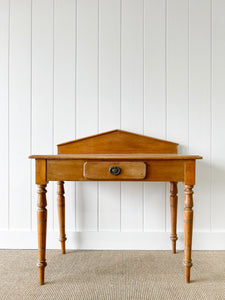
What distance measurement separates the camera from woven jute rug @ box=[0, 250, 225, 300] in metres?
1.45

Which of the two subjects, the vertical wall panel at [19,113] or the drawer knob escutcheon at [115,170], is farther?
the vertical wall panel at [19,113]

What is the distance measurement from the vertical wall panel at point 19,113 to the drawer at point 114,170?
0.71 metres

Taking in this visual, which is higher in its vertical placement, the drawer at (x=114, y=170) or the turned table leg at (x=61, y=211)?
the drawer at (x=114, y=170)

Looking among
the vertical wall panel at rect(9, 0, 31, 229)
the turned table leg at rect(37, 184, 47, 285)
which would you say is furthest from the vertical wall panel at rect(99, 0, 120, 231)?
the turned table leg at rect(37, 184, 47, 285)

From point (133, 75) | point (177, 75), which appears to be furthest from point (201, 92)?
point (133, 75)

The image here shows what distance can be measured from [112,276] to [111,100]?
1.08 metres

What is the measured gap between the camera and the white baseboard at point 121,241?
6.74 ft

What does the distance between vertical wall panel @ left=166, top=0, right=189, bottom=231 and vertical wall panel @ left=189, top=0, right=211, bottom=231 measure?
0.04m

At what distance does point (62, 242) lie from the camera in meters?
1.98

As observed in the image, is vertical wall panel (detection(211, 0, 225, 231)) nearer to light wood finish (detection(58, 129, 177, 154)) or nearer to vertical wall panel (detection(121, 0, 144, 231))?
light wood finish (detection(58, 129, 177, 154))

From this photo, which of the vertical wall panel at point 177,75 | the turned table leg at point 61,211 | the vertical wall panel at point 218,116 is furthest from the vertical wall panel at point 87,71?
the vertical wall panel at point 218,116

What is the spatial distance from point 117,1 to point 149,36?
31 cm

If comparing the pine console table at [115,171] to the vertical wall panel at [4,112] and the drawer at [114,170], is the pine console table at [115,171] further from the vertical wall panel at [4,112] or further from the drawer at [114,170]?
the vertical wall panel at [4,112]

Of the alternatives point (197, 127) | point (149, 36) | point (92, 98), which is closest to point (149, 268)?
point (197, 127)
